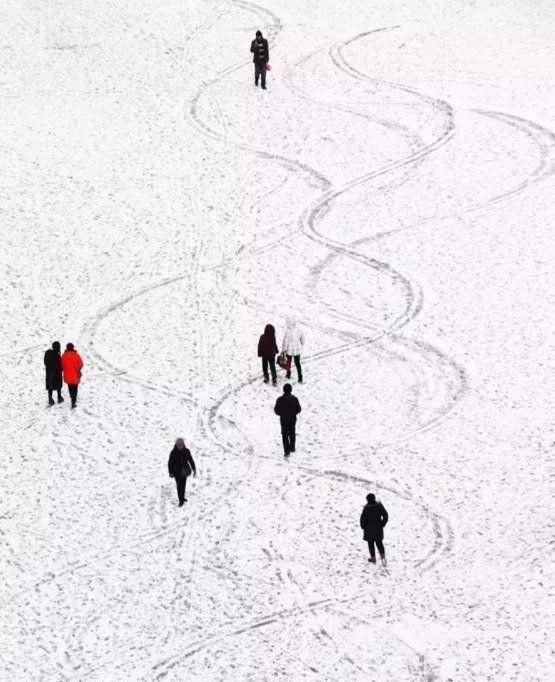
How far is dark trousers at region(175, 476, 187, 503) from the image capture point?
818 inches

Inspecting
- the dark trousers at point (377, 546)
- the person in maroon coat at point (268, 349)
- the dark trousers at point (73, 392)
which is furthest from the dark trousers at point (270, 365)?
the dark trousers at point (377, 546)

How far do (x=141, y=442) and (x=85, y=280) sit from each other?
6.92 meters

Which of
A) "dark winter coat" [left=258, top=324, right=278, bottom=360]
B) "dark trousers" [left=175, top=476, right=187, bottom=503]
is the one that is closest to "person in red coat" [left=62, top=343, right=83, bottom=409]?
"dark winter coat" [left=258, top=324, right=278, bottom=360]

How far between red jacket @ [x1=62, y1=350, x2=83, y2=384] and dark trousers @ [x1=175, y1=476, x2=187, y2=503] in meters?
3.45

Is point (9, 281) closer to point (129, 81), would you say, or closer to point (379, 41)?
point (129, 81)

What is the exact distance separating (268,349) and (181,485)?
13.3 ft

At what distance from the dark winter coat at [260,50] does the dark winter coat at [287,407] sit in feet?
54.5

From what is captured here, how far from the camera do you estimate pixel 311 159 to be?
33.8 m

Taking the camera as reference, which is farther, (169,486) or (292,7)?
(292,7)

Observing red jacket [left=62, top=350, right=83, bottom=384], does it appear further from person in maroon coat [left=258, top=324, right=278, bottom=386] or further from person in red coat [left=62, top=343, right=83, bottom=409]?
person in maroon coat [left=258, top=324, right=278, bottom=386]

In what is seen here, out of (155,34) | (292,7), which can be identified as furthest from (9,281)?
(292,7)

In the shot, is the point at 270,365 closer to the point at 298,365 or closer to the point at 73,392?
the point at 298,365

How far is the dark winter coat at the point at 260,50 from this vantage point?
36.2 m

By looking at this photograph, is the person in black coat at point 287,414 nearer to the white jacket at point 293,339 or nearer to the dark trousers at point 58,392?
the white jacket at point 293,339
